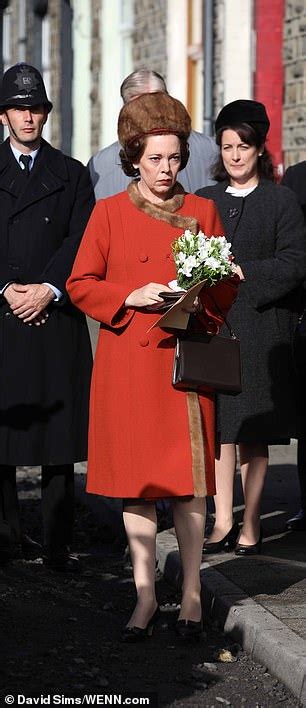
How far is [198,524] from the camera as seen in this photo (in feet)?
21.9

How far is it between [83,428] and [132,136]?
1833 millimetres

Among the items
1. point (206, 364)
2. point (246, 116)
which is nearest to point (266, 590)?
point (206, 364)

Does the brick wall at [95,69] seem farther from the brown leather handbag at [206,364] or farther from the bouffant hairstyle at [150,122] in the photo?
the brown leather handbag at [206,364]

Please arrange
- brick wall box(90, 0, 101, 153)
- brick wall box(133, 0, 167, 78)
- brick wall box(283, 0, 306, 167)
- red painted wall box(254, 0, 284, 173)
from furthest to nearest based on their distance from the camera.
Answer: brick wall box(90, 0, 101, 153) < brick wall box(133, 0, 167, 78) < red painted wall box(254, 0, 284, 173) < brick wall box(283, 0, 306, 167)

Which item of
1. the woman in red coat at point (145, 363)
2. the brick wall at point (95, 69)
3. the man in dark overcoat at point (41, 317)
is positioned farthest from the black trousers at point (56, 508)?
the brick wall at point (95, 69)


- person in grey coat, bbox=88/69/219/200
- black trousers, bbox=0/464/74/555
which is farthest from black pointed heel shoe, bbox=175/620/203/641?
person in grey coat, bbox=88/69/219/200

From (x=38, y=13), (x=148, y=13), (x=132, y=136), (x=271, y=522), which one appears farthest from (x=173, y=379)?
(x=38, y=13)

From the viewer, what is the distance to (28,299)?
784 cm

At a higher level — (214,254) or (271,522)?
(214,254)

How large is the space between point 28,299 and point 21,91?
33.8 inches

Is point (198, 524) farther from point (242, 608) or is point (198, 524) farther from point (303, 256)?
point (303, 256)

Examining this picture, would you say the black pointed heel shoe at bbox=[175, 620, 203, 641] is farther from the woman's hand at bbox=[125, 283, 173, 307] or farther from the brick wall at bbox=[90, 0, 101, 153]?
the brick wall at bbox=[90, 0, 101, 153]

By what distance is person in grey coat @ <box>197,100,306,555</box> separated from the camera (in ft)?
25.8

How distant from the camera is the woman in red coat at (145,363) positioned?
258 inches
